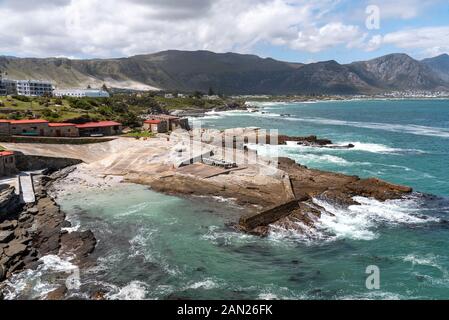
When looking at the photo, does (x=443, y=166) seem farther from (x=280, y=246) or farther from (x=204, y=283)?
(x=204, y=283)

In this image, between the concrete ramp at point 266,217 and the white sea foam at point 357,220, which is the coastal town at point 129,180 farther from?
the white sea foam at point 357,220

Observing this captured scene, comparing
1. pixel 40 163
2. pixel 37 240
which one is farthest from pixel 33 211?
pixel 40 163

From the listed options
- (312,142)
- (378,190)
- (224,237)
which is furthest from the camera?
(312,142)

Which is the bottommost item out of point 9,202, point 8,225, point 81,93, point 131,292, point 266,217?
point 131,292

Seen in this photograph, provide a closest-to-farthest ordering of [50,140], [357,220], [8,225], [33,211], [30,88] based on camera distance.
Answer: [8,225] < [357,220] < [33,211] < [50,140] < [30,88]

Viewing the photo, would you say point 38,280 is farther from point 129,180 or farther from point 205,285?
point 129,180

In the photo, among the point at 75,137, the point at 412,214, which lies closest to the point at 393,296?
the point at 412,214

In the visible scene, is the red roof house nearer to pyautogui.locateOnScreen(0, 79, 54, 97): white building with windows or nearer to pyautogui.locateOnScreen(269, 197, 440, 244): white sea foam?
pyautogui.locateOnScreen(269, 197, 440, 244): white sea foam
